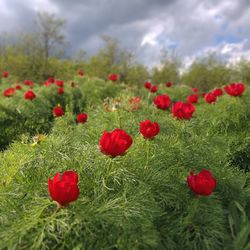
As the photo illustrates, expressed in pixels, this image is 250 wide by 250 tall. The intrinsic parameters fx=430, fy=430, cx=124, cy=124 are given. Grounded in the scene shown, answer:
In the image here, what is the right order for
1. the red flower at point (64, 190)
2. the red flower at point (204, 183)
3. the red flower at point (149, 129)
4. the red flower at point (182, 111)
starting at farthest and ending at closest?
the red flower at point (182, 111)
the red flower at point (149, 129)
the red flower at point (204, 183)
the red flower at point (64, 190)

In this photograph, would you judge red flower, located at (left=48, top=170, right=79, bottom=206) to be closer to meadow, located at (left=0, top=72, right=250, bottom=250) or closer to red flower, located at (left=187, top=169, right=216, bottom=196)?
meadow, located at (left=0, top=72, right=250, bottom=250)

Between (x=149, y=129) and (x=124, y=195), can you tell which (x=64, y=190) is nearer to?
(x=124, y=195)

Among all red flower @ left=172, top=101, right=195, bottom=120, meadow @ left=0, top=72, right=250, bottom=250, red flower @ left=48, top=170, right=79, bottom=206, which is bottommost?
meadow @ left=0, top=72, right=250, bottom=250

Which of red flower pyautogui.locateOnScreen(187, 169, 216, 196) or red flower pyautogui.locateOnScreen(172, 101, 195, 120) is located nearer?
red flower pyautogui.locateOnScreen(187, 169, 216, 196)

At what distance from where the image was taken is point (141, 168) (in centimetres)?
349

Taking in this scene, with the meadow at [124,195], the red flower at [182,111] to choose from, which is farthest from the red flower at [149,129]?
the red flower at [182,111]

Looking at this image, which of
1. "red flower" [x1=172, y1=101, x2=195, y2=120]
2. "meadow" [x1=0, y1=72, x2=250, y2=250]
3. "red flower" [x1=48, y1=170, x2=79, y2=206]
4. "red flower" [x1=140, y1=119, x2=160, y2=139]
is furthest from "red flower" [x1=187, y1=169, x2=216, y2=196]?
"red flower" [x1=172, y1=101, x2=195, y2=120]

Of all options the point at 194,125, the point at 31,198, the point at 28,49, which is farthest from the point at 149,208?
the point at 28,49

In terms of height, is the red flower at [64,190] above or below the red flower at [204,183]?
above

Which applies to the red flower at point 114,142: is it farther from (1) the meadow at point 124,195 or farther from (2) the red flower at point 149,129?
(2) the red flower at point 149,129

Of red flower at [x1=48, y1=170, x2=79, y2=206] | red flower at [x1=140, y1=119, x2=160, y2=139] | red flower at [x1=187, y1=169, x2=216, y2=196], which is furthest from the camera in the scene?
red flower at [x1=140, y1=119, x2=160, y2=139]

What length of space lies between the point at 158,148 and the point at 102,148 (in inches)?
38.2

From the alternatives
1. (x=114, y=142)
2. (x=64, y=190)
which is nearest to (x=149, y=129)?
(x=114, y=142)

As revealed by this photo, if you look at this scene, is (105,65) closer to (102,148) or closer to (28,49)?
(28,49)
